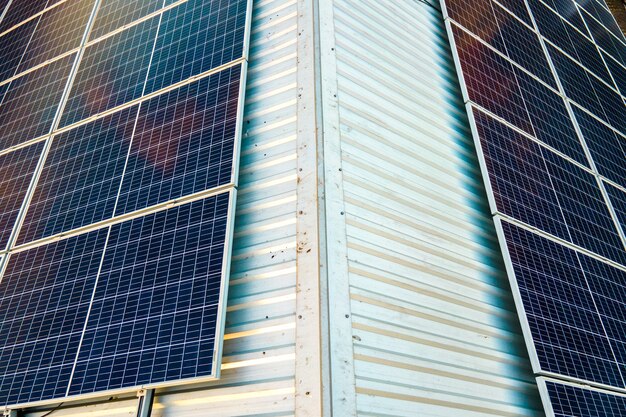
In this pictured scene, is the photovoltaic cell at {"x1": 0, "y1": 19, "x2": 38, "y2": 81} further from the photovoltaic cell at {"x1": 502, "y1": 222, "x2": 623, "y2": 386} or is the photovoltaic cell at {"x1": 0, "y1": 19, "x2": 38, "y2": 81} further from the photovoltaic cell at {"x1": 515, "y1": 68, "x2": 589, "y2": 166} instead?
the photovoltaic cell at {"x1": 502, "y1": 222, "x2": 623, "y2": 386}

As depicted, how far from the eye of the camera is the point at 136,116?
7.73 metres

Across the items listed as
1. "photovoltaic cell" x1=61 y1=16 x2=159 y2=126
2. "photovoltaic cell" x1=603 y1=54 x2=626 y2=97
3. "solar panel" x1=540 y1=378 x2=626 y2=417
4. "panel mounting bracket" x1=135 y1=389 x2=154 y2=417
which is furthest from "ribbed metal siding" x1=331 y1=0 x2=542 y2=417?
"photovoltaic cell" x1=603 y1=54 x2=626 y2=97

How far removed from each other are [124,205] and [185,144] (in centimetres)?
111

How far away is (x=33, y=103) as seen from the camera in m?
9.66

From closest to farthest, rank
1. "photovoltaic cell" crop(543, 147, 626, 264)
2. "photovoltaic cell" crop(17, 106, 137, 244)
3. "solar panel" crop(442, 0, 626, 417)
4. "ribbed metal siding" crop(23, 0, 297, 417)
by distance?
"ribbed metal siding" crop(23, 0, 297, 417), "solar panel" crop(442, 0, 626, 417), "photovoltaic cell" crop(17, 106, 137, 244), "photovoltaic cell" crop(543, 147, 626, 264)

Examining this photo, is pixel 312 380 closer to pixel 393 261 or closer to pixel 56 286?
pixel 393 261

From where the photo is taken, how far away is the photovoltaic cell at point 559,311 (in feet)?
20.5

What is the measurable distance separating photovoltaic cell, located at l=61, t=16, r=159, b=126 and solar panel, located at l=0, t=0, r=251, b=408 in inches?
1.1

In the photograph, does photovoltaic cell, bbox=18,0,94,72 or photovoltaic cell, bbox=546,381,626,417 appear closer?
photovoltaic cell, bbox=546,381,626,417

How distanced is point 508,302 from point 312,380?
356cm

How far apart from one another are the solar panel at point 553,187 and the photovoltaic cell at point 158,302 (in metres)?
3.70

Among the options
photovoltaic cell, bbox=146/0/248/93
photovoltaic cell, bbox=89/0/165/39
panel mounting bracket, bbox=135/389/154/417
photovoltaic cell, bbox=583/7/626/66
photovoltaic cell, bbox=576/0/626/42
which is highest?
photovoltaic cell, bbox=576/0/626/42

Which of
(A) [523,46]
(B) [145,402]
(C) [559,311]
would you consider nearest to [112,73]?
(B) [145,402]

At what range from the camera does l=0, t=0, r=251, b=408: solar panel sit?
5445 mm
